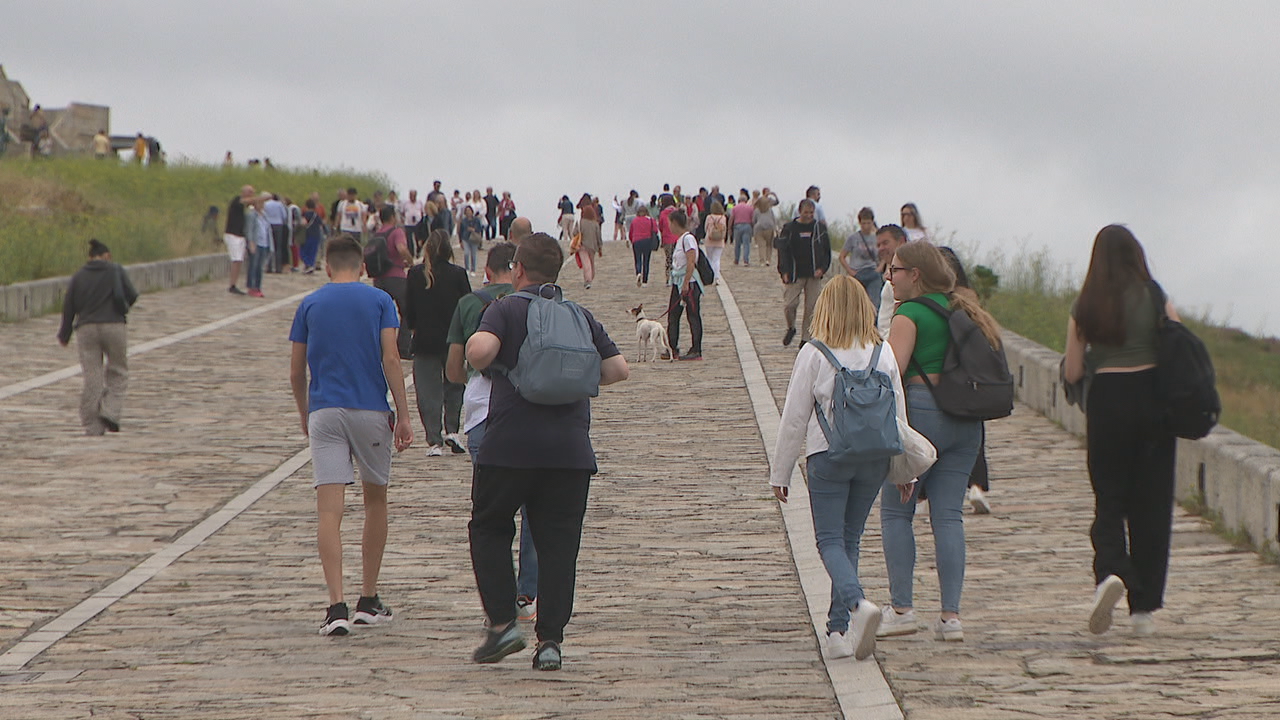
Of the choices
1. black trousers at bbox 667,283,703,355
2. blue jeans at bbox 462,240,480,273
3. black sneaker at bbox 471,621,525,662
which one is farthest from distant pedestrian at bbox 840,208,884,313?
blue jeans at bbox 462,240,480,273

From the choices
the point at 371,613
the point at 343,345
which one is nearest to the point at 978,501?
the point at 371,613

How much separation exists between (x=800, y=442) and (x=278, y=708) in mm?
2582

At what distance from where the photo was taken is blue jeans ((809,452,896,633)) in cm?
756

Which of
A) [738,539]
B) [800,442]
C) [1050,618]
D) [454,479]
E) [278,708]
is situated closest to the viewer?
[278,708]

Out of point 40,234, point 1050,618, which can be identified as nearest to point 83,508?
point 1050,618

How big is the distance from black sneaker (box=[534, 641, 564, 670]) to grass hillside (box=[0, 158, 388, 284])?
2089 cm

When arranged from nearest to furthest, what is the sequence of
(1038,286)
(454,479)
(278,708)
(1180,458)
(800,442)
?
1. (278,708)
2. (800,442)
3. (1180,458)
4. (454,479)
5. (1038,286)

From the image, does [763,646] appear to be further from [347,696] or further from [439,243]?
[439,243]

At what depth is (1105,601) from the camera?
7.65 metres

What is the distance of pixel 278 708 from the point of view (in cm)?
679

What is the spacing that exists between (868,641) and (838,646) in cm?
21

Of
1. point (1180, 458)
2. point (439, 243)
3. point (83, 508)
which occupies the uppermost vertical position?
point (439, 243)

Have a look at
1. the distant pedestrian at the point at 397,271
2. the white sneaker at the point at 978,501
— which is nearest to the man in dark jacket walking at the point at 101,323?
the distant pedestrian at the point at 397,271

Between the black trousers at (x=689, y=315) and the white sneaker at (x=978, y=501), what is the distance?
996 centimetres
